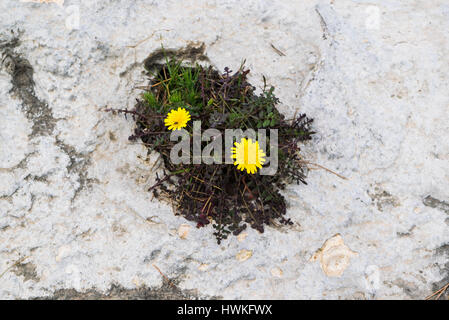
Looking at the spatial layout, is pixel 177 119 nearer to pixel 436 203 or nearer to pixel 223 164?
pixel 223 164

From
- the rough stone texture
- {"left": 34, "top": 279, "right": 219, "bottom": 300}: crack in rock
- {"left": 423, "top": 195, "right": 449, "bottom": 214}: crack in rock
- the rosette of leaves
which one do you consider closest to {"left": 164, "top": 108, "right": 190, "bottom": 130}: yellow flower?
the rosette of leaves

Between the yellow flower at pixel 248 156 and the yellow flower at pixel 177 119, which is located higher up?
the yellow flower at pixel 177 119

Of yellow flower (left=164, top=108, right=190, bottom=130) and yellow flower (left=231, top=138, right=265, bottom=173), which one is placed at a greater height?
yellow flower (left=164, top=108, right=190, bottom=130)

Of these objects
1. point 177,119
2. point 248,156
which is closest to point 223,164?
point 248,156

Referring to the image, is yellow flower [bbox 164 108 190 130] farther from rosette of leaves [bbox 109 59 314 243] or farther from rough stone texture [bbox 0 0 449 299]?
rough stone texture [bbox 0 0 449 299]

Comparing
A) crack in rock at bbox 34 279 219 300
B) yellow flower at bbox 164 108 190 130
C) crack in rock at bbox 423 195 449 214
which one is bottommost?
crack in rock at bbox 34 279 219 300

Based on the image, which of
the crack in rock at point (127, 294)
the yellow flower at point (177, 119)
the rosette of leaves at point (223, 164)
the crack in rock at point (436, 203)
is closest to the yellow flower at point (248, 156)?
the rosette of leaves at point (223, 164)

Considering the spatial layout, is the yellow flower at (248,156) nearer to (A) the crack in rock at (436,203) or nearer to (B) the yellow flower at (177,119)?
(B) the yellow flower at (177,119)
